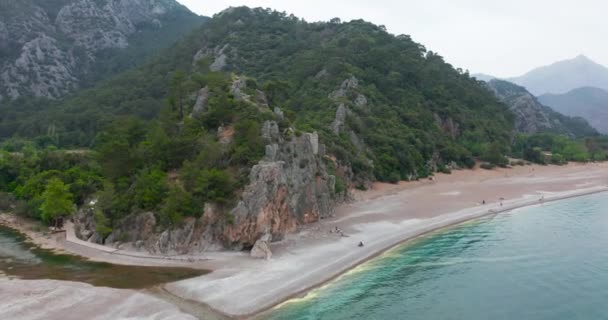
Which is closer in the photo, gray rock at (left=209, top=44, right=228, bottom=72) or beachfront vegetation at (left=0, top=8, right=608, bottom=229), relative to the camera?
beachfront vegetation at (left=0, top=8, right=608, bottom=229)

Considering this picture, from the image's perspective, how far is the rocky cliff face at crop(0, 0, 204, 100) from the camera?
11519 centimetres

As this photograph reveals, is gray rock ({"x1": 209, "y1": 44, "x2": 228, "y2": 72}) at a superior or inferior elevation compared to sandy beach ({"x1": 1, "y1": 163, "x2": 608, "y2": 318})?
superior

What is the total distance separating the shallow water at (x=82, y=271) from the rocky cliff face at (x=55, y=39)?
308 feet

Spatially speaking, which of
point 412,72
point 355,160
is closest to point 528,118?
point 412,72

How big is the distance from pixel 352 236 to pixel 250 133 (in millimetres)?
13216

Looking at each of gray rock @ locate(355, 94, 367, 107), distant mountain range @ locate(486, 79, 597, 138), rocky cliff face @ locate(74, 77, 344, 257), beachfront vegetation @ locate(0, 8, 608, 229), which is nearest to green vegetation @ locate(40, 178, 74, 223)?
beachfront vegetation @ locate(0, 8, 608, 229)

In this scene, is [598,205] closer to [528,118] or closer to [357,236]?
[357,236]

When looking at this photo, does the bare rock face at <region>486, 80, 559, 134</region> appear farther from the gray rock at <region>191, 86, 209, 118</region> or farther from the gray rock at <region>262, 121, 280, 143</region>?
the gray rock at <region>191, 86, 209, 118</region>

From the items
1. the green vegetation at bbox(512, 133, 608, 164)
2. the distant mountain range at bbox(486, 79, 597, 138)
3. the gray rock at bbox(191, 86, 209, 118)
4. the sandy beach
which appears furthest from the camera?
the distant mountain range at bbox(486, 79, 597, 138)

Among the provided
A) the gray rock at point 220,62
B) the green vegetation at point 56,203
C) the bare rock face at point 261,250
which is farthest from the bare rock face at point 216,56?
the bare rock face at point 261,250

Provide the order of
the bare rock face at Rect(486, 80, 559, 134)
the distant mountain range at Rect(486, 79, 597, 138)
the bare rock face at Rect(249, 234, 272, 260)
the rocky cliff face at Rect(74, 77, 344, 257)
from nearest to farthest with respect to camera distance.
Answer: the bare rock face at Rect(249, 234, 272, 260) → the rocky cliff face at Rect(74, 77, 344, 257) → the bare rock face at Rect(486, 80, 559, 134) → the distant mountain range at Rect(486, 79, 597, 138)

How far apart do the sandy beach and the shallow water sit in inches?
45.7

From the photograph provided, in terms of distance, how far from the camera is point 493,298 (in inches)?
1105

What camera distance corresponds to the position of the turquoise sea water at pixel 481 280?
26281mm
